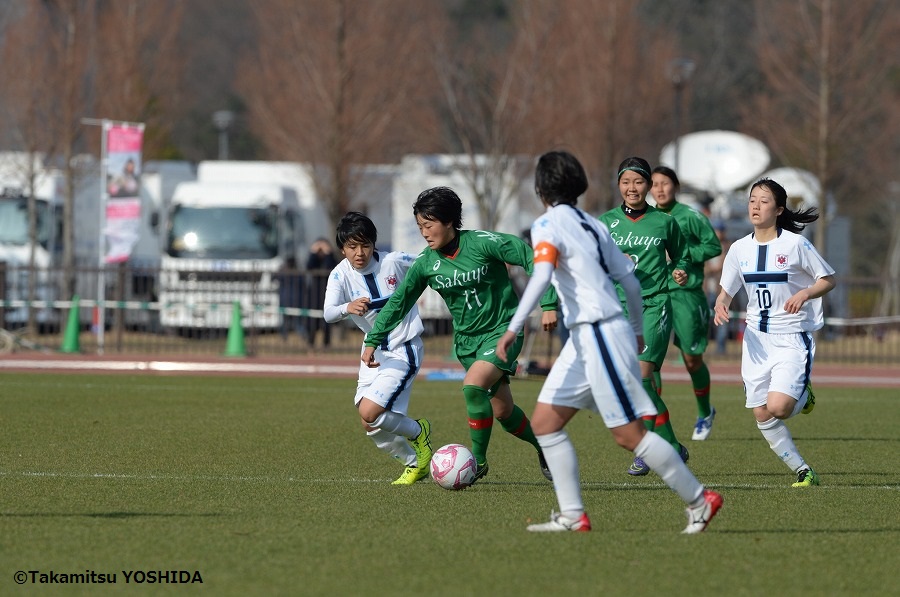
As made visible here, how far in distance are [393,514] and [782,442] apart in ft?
9.42

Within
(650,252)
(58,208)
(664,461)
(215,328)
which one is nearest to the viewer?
(664,461)

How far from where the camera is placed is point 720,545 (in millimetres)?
6812

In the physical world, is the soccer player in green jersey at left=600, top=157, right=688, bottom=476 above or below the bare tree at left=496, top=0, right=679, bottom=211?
below

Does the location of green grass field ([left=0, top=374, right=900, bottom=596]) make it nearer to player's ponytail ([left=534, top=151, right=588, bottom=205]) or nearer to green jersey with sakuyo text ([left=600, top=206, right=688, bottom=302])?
green jersey with sakuyo text ([left=600, top=206, right=688, bottom=302])

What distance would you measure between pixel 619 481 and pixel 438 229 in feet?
7.18

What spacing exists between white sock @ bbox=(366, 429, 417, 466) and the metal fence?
12992 millimetres

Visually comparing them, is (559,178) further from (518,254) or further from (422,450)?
(422,450)

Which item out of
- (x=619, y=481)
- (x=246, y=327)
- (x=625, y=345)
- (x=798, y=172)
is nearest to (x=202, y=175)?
(x=246, y=327)

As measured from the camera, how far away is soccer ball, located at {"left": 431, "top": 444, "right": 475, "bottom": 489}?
8672mm

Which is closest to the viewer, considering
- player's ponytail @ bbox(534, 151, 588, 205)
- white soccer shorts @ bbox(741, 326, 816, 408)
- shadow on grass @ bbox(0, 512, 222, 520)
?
player's ponytail @ bbox(534, 151, 588, 205)

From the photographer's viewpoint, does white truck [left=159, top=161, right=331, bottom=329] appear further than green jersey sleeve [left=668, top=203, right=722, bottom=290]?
Yes

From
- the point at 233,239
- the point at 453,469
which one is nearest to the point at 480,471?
the point at 453,469

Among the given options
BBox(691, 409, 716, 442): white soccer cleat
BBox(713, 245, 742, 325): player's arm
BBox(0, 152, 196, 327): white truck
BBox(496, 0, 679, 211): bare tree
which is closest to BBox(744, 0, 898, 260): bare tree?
BBox(496, 0, 679, 211): bare tree

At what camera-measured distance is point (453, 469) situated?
28.5 ft
